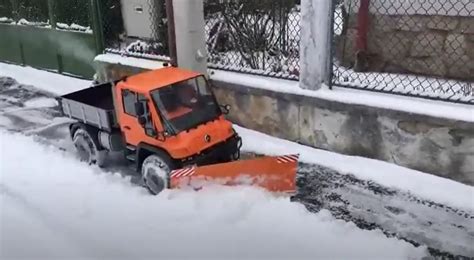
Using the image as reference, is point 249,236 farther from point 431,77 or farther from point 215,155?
point 431,77

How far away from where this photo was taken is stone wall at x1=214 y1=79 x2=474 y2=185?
17.6 ft

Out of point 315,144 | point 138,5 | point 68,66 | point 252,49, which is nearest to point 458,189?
point 315,144

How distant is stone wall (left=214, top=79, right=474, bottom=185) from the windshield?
124 centimetres

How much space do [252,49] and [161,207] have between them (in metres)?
3.19

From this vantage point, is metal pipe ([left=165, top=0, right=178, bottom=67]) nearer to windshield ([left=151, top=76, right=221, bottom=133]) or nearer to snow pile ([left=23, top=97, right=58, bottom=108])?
windshield ([left=151, top=76, right=221, bottom=133])

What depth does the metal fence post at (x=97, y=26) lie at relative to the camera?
8.80m

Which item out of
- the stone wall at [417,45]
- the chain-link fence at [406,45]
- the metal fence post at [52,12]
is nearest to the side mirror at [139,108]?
the chain-link fence at [406,45]

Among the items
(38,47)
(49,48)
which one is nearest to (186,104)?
(49,48)

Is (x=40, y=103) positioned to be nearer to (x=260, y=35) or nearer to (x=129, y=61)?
(x=129, y=61)

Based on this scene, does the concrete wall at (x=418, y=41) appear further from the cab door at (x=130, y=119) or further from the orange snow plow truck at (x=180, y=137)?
the cab door at (x=130, y=119)

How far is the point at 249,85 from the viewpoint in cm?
677

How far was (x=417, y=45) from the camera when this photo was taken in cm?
706

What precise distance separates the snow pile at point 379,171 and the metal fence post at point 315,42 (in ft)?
2.61

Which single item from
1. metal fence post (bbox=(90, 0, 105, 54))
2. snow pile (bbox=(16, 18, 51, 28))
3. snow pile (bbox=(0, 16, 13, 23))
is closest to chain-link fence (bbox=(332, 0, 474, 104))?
metal fence post (bbox=(90, 0, 105, 54))
